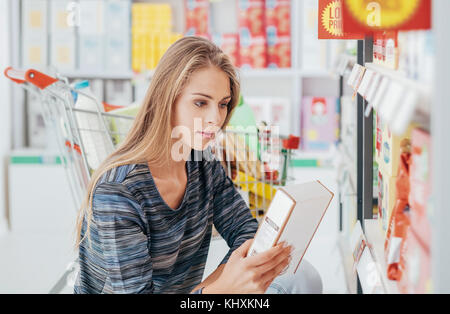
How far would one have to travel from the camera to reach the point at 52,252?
12.1 feet

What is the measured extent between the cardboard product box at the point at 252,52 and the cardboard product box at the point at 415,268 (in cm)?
300

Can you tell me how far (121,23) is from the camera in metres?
3.91

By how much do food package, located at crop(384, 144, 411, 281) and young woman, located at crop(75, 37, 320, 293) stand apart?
0.24 metres

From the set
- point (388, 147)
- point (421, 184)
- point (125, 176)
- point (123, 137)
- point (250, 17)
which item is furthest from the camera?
point (250, 17)

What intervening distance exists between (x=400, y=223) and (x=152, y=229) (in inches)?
25.5

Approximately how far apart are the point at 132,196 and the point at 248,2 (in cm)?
271

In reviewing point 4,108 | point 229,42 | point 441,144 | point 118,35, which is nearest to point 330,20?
point 441,144

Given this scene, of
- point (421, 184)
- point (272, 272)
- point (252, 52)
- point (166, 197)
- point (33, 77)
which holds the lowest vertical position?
point (272, 272)

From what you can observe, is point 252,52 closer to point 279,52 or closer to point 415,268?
point 279,52

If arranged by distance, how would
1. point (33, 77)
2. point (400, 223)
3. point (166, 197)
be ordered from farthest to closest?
point (33, 77) < point (166, 197) < point (400, 223)

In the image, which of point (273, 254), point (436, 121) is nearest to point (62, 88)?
point (273, 254)

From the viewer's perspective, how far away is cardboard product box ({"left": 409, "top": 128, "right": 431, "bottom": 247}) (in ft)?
2.73

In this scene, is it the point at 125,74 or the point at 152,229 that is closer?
the point at 152,229

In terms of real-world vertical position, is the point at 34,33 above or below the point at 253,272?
above
